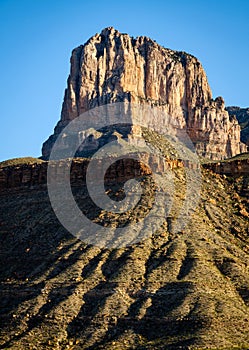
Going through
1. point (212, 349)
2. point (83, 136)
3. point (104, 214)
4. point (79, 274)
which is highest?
point (83, 136)

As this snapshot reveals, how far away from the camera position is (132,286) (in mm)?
64062

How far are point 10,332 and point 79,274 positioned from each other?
8809 millimetres

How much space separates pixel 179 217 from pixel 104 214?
312 inches

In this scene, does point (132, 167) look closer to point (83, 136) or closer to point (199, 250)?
point (199, 250)

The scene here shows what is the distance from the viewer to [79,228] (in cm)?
7800

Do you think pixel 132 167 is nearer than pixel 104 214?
No

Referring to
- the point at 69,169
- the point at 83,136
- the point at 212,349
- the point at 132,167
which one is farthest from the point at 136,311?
the point at 83,136

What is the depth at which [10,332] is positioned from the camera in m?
61.8

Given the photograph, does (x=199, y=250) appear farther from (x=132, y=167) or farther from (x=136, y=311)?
(x=132, y=167)

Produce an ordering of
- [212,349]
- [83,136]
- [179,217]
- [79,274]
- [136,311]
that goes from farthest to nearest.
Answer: [83,136] → [179,217] → [79,274] → [136,311] → [212,349]

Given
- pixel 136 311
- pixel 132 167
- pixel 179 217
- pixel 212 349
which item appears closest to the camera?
pixel 212 349

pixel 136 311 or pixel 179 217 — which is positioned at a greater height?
pixel 179 217

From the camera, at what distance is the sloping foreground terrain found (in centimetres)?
5772

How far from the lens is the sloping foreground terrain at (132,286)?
189 ft
